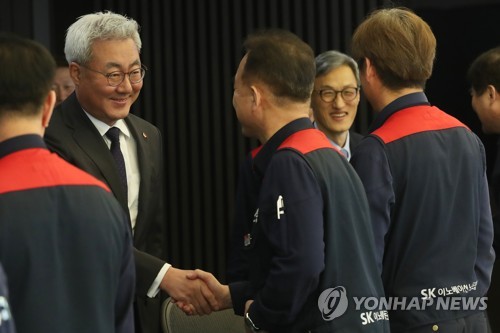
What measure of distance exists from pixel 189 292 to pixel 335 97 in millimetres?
1696

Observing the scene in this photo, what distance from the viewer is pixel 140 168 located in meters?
3.96

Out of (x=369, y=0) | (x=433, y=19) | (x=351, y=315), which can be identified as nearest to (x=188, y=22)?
(x=369, y=0)

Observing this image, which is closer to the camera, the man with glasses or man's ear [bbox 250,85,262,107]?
man's ear [bbox 250,85,262,107]

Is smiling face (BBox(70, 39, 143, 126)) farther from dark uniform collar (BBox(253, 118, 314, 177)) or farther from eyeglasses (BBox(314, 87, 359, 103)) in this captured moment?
eyeglasses (BBox(314, 87, 359, 103))

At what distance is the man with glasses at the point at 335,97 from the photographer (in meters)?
5.15

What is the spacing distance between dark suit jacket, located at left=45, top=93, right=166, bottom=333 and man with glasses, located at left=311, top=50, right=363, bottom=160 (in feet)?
4.16

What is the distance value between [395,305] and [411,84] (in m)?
0.76

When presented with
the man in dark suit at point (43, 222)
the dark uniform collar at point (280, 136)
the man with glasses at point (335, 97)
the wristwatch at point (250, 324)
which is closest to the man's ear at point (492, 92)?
the man with glasses at point (335, 97)

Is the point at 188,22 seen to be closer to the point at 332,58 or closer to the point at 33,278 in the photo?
the point at 332,58

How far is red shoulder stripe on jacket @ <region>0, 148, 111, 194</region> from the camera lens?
2.44 metres

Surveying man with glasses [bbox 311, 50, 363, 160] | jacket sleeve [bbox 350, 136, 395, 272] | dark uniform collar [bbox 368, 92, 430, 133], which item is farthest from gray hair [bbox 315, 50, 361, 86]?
jacket sleeve [bbox 350, 136, 395, 272]

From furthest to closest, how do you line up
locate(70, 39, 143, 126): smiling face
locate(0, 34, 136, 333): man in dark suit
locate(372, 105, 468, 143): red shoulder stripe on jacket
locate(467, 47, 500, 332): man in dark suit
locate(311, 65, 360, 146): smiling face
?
locate(311, 65, 360, 146): smiling face, locate(467, 47, 500, 332): man in dark suit, locate(70, 39, 143, 126): smiling face, locate(372, 105, 468, 143): red shoulder stripe on jacket, locate(0, 34, 136, 333): man in dark suit

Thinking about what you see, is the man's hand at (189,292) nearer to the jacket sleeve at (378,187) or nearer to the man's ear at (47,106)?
the jacket sleeve at (378,187)

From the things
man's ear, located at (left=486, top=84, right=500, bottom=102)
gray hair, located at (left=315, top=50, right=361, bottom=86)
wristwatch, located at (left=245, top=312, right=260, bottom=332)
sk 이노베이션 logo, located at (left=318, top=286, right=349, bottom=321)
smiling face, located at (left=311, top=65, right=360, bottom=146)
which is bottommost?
wristwatch, located at (left=245, top=312, right=260, bottom=332)
